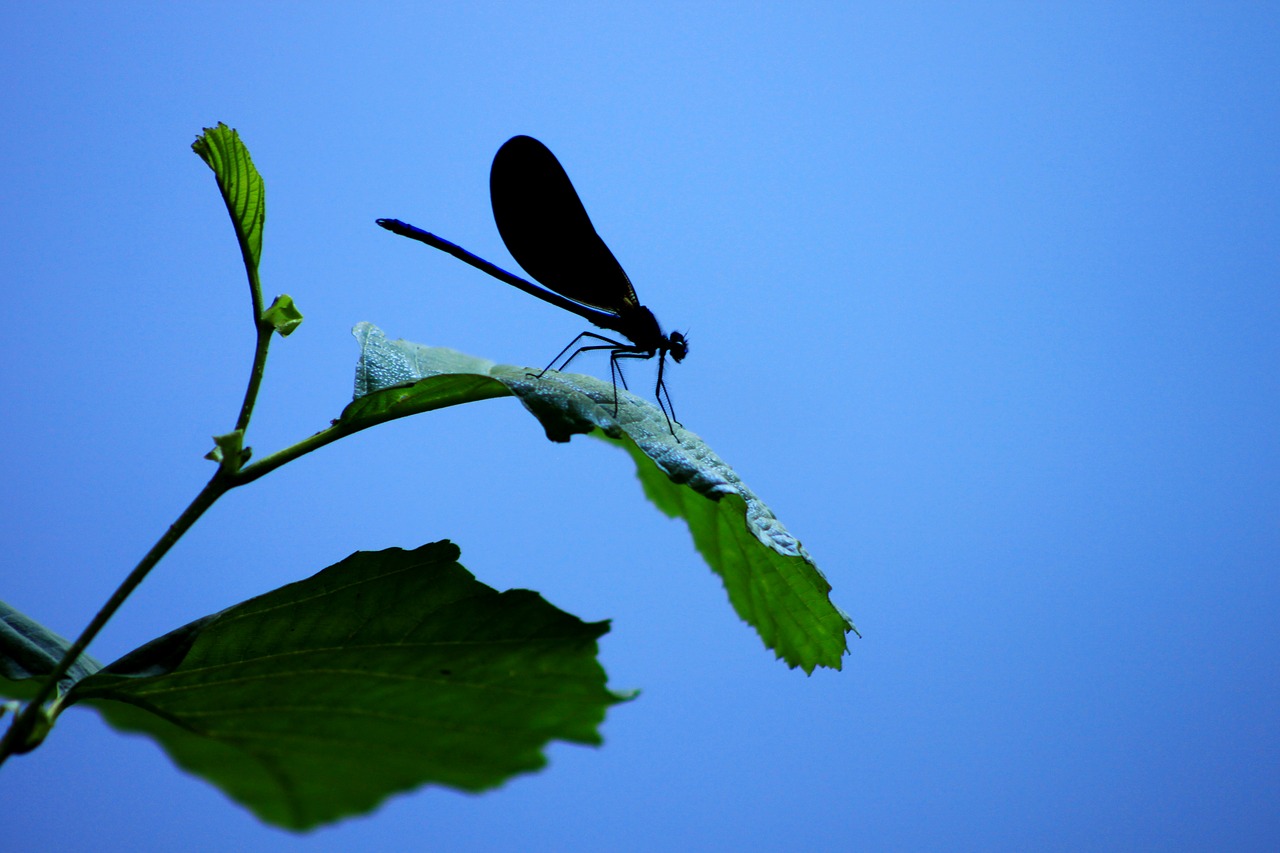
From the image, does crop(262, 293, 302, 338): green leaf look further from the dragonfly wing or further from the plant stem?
the dragonfly wing

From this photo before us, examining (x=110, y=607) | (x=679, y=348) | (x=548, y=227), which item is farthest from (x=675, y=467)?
(x=679, y=348)

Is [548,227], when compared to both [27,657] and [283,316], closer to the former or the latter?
Result: [283,316]

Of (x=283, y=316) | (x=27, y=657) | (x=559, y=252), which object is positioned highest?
(x=559, y=252)

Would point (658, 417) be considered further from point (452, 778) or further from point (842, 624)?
point (452, 778)

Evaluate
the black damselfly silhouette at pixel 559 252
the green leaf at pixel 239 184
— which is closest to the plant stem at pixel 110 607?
the green leaf at pixel 239 184

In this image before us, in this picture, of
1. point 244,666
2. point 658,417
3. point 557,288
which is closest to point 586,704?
point 244,666
